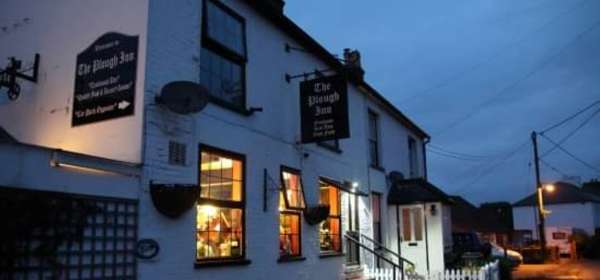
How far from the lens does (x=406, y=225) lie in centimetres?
1792

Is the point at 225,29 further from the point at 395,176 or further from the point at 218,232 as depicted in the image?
the point at 395,176

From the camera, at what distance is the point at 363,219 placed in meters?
15.6

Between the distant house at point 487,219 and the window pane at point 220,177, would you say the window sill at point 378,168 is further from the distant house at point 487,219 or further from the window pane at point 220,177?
the distant house at point 487,219

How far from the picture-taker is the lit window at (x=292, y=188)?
11.4 metres

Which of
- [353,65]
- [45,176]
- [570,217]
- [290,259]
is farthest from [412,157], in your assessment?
[570,217]

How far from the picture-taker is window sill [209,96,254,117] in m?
9.29

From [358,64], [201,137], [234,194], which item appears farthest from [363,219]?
[201,137]

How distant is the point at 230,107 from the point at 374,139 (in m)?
9.01

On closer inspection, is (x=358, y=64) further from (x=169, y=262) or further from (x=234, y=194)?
(x=169, y=262)

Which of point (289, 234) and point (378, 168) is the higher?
point (378, 168)

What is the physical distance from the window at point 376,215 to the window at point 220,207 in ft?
25.7

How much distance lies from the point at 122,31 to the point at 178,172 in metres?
2.30

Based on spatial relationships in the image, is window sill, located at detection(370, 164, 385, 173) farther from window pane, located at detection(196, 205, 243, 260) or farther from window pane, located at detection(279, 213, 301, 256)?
window pane, located at detection(196, 205, 243, 260)

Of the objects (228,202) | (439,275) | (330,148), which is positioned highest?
(330,148)
